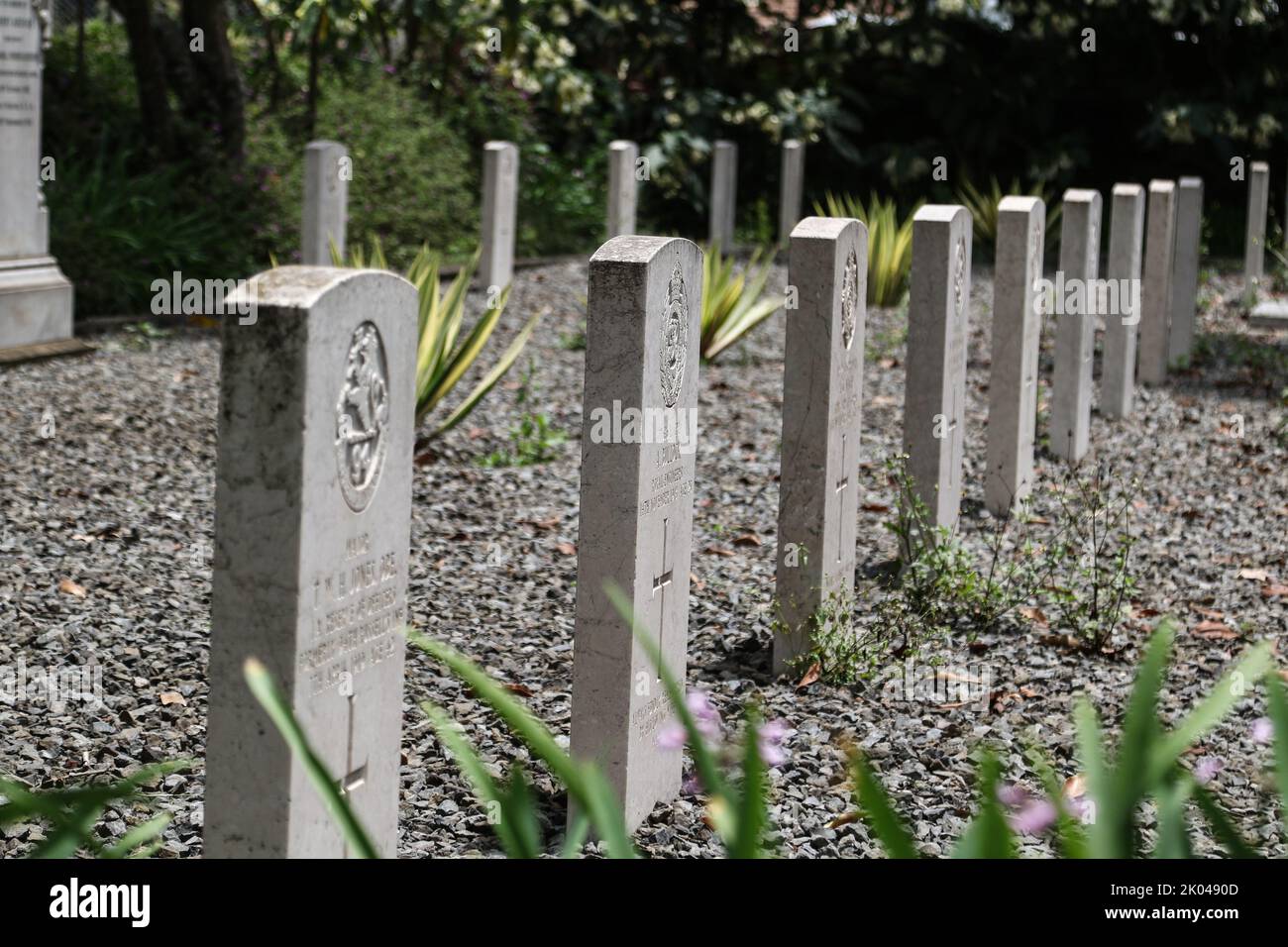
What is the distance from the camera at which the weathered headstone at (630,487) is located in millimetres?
3627

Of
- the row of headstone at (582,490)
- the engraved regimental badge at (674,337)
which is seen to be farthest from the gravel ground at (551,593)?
the engraved regimental badge at (674,337)

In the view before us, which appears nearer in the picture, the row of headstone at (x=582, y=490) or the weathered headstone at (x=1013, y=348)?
the row of headstone at (x=582, y=490)

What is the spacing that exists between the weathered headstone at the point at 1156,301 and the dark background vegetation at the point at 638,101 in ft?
19.5

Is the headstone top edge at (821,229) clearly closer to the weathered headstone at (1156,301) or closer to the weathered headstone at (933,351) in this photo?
the weathered headstone at (933,351)

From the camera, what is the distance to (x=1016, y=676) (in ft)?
16.2

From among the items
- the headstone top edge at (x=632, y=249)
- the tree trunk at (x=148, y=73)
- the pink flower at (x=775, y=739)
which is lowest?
the pink flower at (x=775, y=739)

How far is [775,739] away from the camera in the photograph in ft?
14.0

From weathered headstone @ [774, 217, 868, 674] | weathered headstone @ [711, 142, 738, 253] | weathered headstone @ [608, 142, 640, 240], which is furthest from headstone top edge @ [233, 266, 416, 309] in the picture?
weathered headstone @ [711, 142, 738, 253]

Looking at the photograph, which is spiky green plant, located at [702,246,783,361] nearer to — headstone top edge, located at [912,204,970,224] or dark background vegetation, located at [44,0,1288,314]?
dark background vegetation, located at [44,0,1288,314]

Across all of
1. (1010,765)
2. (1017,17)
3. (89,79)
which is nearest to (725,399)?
(1010,765)

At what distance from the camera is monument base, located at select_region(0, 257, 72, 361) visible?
30.8ft

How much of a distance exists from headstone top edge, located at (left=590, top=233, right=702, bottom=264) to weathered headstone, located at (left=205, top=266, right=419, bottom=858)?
86 cm
